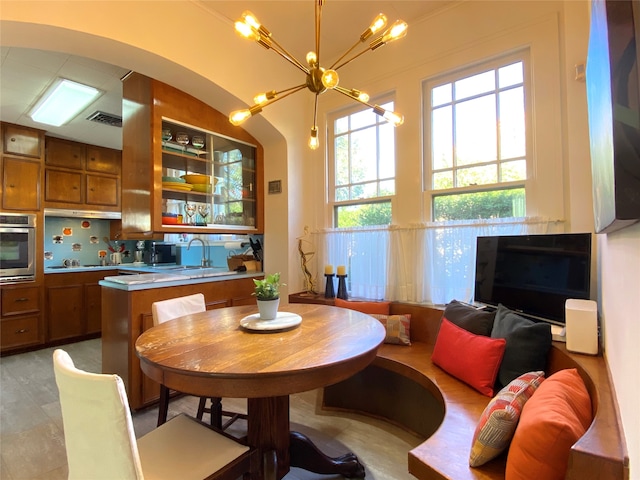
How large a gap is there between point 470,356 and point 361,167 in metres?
2.04

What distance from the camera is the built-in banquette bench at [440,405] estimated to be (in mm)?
744

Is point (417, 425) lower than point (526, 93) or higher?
lower

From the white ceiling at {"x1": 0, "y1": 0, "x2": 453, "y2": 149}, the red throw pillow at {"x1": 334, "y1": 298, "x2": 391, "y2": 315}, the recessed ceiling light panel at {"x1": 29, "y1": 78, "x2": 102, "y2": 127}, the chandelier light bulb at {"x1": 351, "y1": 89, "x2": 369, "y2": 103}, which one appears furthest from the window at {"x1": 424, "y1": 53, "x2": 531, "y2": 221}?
the recessed ceiling light panel at {"x1": 29, "y1": 78, "x2": 102, "y2": 127}

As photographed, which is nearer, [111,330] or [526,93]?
[526,93]

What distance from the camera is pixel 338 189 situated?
3.31 metres

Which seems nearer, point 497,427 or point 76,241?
point 497,427

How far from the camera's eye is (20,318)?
3807 mm

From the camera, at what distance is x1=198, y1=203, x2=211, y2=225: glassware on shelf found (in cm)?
325

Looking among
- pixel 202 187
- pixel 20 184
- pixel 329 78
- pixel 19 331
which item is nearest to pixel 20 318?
pixel 19 331

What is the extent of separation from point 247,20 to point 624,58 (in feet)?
4.69

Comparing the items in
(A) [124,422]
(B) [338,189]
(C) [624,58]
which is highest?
(B) [338,189]

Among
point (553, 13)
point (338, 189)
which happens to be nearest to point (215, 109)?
point (338, 189)

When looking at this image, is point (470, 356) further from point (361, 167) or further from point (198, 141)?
point (198, 141)

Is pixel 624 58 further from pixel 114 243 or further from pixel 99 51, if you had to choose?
pixel 114 243
